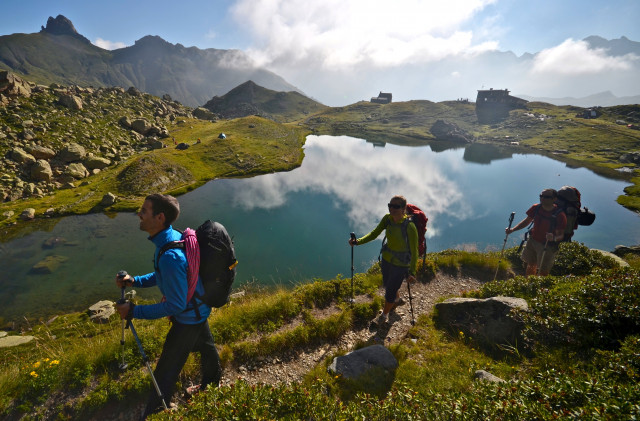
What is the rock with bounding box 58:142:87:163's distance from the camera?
44.3 metres

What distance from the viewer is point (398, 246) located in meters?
9.07

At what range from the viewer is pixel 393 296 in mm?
10016

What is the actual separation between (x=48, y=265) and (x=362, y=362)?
30879 millimetres

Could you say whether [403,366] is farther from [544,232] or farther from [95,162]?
[95,162]

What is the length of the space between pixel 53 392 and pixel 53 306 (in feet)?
57.8

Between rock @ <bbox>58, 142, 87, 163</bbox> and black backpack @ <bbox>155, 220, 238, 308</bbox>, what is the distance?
56.9m

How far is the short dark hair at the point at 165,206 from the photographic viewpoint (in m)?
5.22

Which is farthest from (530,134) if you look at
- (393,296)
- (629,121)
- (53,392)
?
(53,392)

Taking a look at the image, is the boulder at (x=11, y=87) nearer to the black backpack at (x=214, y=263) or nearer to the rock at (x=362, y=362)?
the black backpack at (x=214, y=263)

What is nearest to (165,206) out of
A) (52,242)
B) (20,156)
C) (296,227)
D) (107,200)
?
(296,227)

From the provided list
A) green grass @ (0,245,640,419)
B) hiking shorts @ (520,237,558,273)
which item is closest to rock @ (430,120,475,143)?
green grass @ (0,245,640,419)

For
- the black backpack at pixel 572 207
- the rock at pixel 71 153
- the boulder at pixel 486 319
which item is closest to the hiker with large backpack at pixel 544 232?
the black backpack at pixel 572 207

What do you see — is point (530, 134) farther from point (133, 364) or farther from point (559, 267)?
point (133, 364)

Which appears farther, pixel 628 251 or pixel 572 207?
pixel 628 251
